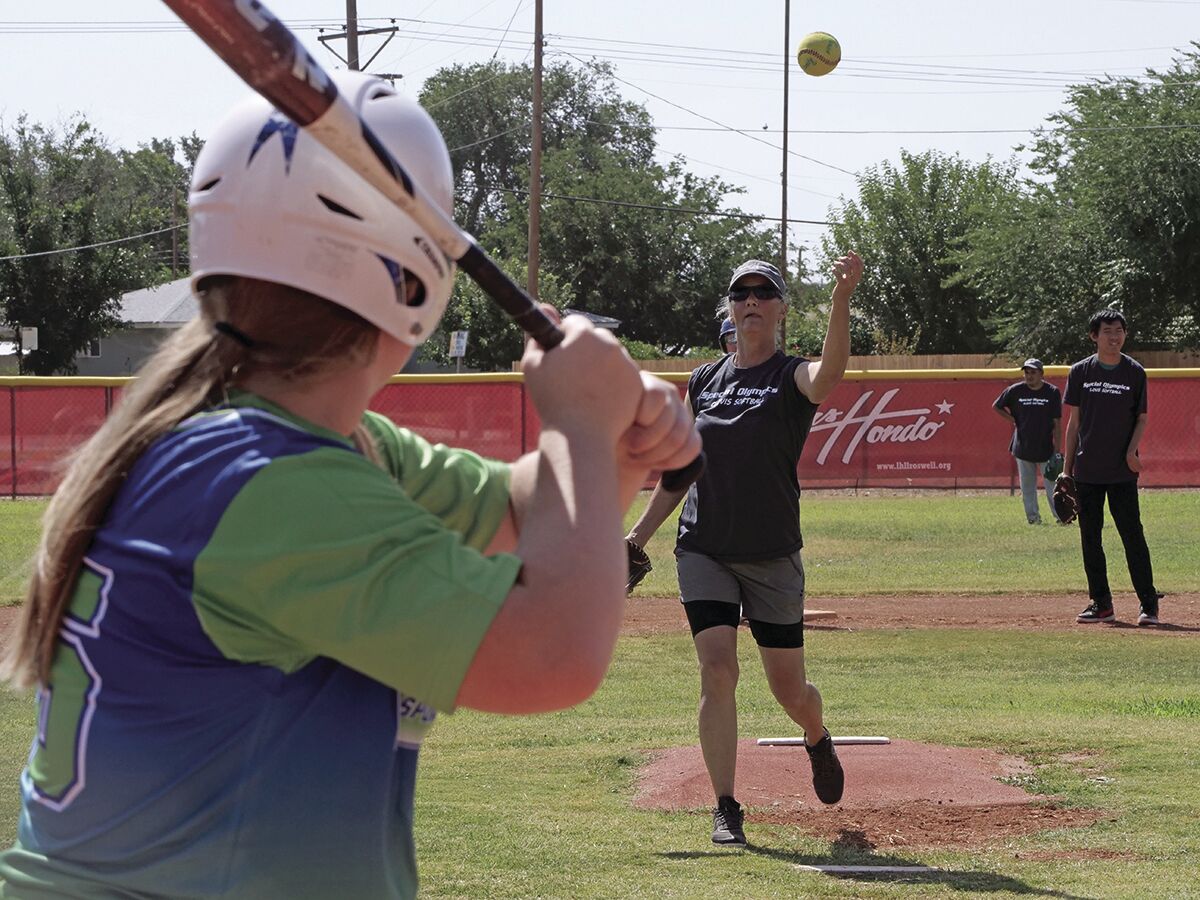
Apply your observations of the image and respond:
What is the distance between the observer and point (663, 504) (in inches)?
276

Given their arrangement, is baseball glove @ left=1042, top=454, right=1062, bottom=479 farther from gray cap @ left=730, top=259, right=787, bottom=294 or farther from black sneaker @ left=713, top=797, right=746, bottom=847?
black sneaker @ left=713, top=797, right=746, bottom=847

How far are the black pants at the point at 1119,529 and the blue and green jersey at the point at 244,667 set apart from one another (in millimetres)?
11029

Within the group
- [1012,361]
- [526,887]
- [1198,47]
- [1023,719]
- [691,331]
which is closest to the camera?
[526,887]

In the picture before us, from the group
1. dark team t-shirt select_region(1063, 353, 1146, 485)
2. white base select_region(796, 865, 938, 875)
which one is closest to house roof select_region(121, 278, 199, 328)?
dark team t-shirt select_region(1063, 353, 1146, 485)

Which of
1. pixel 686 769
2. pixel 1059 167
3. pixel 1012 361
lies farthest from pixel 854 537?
pixel 1059 167

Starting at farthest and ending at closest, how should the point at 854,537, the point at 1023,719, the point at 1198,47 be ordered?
1. the point at 1198,47
2. the point at 854,537
3. the point at 1023,719

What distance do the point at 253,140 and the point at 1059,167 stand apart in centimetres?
4536

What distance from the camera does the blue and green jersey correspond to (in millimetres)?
1620

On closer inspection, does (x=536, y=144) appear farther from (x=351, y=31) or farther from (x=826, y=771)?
(x=826, y=771)

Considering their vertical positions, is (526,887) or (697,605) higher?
(697,605)

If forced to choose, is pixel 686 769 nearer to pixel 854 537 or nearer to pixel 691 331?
pixel 854 537

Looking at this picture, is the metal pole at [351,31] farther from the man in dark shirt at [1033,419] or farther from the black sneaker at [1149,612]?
the black sneaker at [1149,612]

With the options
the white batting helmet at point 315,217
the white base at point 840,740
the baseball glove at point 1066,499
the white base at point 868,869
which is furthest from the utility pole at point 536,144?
the white batting helmet at point 315,217

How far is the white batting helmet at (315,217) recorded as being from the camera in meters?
1.78
